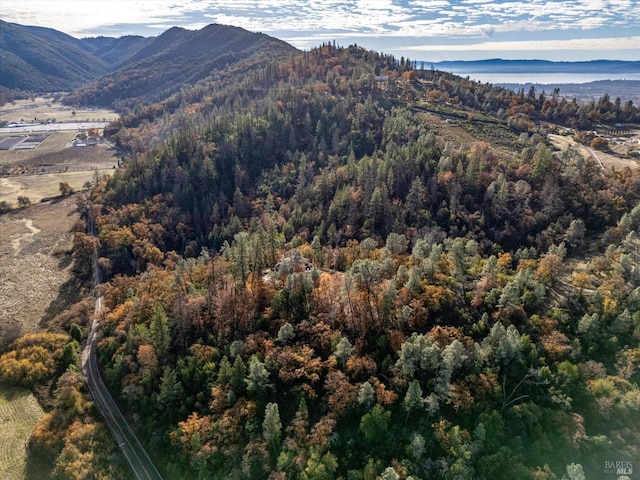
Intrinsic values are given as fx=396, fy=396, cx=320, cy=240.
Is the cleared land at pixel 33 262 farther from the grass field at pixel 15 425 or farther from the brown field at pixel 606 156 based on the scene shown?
the brown field at pixel 606 156

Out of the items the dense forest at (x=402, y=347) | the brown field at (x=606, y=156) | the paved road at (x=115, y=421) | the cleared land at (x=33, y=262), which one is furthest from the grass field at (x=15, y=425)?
the brown field at (x=606, y=156)

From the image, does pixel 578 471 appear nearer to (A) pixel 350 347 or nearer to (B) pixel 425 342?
(B) pixel 425 342

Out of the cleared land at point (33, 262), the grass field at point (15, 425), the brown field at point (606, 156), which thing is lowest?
the grass field at point (15, 425)

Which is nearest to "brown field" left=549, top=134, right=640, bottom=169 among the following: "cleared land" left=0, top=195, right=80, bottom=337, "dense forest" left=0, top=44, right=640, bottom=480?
"dense forest" left=0, top=44, right=640, bottom=480

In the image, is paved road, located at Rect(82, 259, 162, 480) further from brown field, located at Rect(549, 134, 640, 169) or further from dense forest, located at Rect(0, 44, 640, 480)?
brown field, located at Rect(549, 134, 640, 169)

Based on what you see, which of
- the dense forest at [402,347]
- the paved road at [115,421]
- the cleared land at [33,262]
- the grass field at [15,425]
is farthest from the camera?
the cleared land at [33,262]
